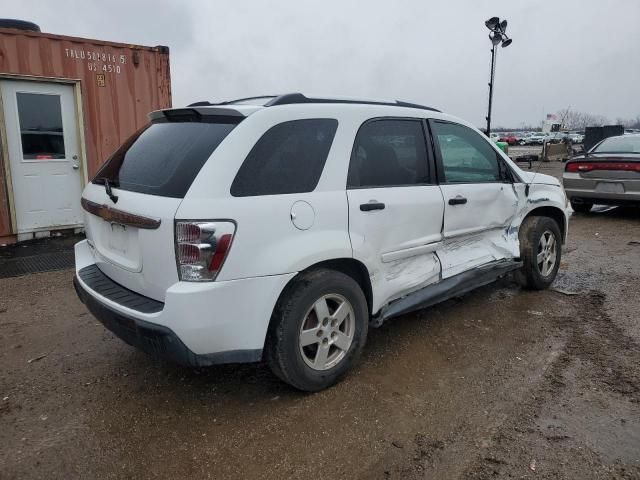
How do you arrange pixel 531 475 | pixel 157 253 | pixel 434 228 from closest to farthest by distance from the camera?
pixel 531 475, pixel 157 253, pixel 434 228

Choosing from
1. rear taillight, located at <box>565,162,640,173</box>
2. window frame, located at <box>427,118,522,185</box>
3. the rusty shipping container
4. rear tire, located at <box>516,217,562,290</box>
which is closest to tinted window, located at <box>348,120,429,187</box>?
window frame, located at <box>427,118,522,185</box>

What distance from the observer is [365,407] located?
3.01m

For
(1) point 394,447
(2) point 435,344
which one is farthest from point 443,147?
(1) point 394,447

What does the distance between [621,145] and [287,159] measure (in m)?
8.82

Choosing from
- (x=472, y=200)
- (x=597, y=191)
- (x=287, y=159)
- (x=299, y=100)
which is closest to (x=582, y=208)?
(x=597, y=191)

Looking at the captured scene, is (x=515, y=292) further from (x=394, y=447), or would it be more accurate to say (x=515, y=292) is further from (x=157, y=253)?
(x=157, y=253)

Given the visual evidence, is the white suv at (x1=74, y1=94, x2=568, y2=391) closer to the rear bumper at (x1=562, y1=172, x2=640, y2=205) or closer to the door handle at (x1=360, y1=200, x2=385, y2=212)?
the door handle at (x1=360, y1=200, x2=385, y2=212)

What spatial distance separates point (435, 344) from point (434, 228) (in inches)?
35.6

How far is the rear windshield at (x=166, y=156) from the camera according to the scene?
271 cm

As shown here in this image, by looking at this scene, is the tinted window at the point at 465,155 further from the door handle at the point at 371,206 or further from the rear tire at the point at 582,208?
the rear tire at the point at 582,208

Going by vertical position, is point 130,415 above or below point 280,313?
below

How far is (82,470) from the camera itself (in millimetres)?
2492

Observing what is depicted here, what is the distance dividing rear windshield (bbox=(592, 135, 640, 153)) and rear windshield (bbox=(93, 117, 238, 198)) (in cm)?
878

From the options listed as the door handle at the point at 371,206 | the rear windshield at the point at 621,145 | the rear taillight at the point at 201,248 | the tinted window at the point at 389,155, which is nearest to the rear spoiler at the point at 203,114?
the rear taillight at the point at 201,248
